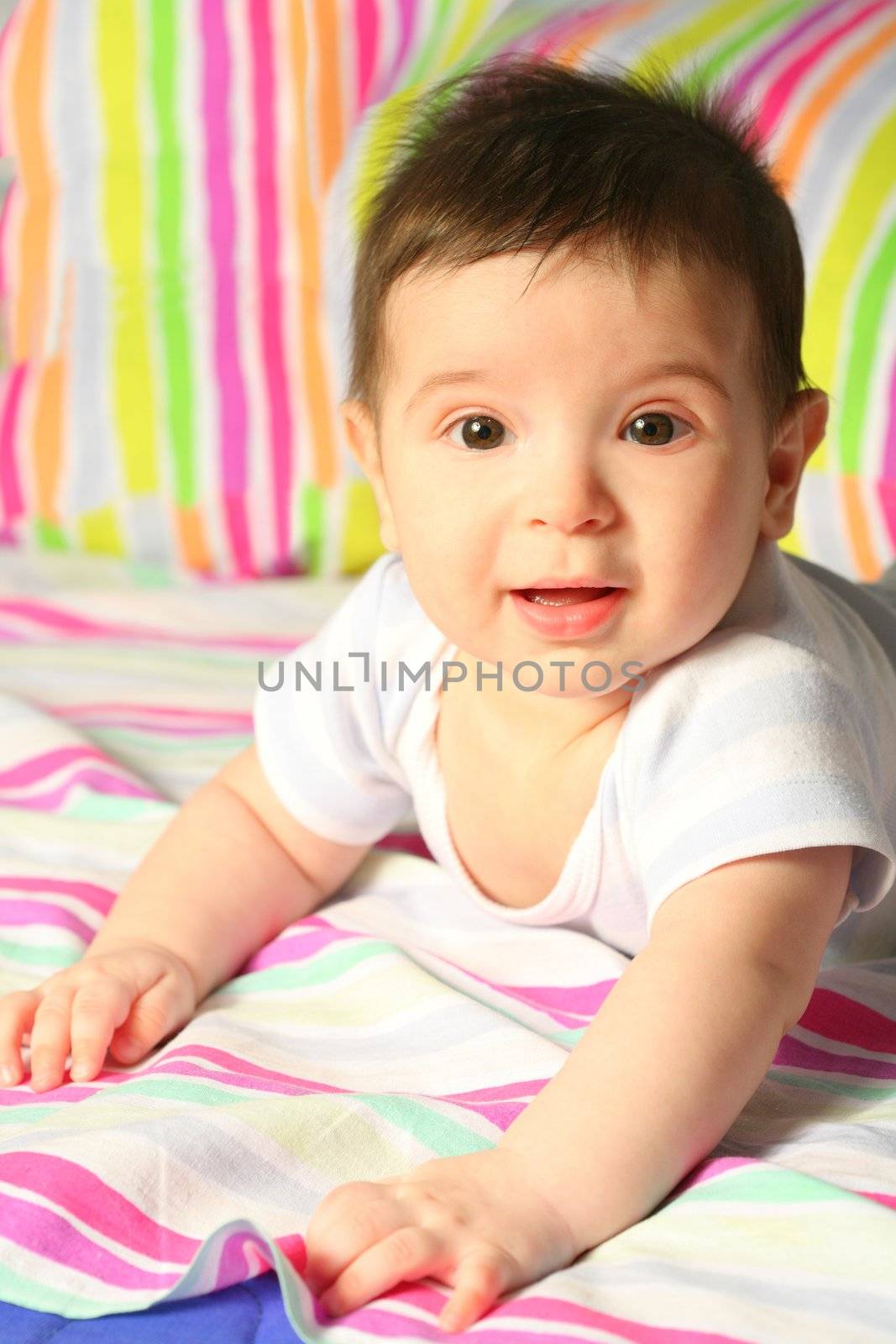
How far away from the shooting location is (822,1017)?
105cm

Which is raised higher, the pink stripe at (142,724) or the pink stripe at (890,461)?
the pink stripe at (890,461)

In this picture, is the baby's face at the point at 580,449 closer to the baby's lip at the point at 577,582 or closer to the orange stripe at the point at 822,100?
the baby's lip at the point at 577,582

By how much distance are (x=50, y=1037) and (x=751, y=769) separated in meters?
0.45

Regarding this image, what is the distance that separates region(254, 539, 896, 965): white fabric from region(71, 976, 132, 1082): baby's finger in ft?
0.75

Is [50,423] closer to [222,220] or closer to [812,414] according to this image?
[222,220]

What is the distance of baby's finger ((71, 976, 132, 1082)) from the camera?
3.36 ft

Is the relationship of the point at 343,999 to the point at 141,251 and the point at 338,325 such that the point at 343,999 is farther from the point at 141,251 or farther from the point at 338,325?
the point at 141,251

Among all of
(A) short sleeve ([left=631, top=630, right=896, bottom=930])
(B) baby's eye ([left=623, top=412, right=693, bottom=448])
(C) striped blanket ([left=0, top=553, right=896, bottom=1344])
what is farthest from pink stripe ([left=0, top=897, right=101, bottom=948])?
(B) baby's eye ([left=623, top=412, right=693, bottom=448])

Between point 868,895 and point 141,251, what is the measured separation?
55.1 inches

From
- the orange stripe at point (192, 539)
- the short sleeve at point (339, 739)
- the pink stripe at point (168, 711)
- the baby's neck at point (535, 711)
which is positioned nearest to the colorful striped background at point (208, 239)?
the orange stripe at point (192, 539)

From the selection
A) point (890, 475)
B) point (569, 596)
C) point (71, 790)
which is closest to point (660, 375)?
point (569, 596)

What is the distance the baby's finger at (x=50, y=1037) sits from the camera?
3.34ft

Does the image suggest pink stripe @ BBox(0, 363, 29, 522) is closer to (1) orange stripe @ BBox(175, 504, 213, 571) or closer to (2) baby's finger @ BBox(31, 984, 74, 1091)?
(1) orange stripe @ BBox(175, 504, 213, 571)

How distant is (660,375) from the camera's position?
92 centimetres
